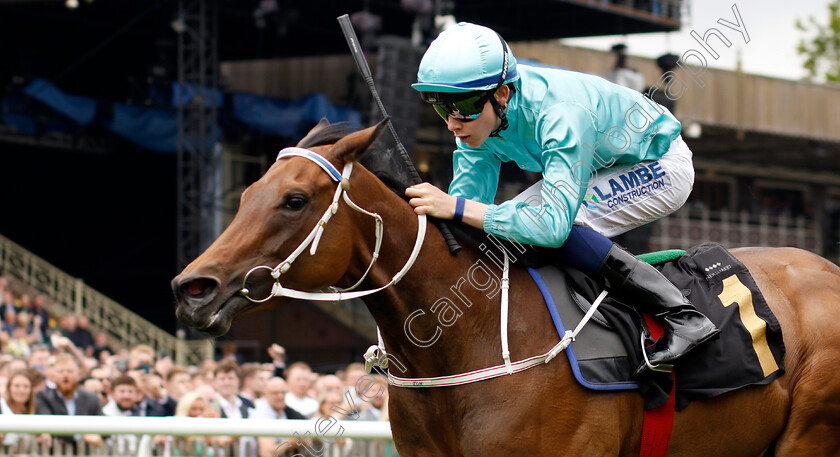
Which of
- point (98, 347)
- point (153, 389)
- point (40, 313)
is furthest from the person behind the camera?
point (40, 313)

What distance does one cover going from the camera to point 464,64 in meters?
3.01

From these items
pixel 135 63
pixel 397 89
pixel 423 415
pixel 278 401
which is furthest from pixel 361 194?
pixel 135 63

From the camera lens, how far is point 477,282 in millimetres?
3064

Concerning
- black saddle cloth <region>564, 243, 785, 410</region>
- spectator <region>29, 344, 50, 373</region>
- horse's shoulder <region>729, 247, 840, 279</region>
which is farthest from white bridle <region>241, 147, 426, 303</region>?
spectator <region>29, 344, 50, 373</region>

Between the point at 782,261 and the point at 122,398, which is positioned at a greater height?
the point at 782,261

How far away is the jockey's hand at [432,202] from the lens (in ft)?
9.95

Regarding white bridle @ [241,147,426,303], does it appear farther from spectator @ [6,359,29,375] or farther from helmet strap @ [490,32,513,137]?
spectator @ [6,359,29,375]

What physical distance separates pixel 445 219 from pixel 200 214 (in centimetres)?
1129

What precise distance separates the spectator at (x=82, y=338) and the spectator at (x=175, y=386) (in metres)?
4.26

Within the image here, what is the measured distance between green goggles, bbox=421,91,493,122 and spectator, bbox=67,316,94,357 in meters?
9.65

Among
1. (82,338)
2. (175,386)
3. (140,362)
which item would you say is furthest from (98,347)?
(175,386)

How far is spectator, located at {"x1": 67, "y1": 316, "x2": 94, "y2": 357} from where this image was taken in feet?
39.1

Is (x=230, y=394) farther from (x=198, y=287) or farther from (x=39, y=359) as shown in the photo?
(x=198, y=287)

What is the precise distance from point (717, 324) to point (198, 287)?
5.68 feet
